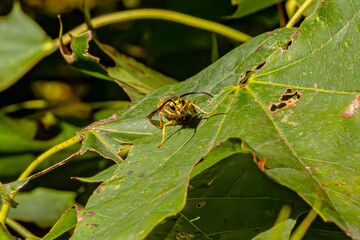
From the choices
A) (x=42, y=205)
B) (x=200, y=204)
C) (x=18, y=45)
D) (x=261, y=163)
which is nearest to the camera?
(x=261, y=163)

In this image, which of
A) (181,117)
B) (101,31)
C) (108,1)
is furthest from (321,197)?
(108,1)

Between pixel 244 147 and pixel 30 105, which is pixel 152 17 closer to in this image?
pixel 30 105

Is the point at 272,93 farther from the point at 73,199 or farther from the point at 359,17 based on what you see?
the point at 73,199

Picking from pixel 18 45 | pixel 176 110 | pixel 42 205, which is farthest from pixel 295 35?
pixel 18 45

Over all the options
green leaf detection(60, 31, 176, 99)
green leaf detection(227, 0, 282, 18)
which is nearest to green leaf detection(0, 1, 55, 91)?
green leaf detection(60, 31, 176, 99)

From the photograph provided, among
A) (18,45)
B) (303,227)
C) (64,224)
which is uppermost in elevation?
(18,45)

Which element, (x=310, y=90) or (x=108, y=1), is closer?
(x=310, y=90)

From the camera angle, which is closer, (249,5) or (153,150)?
(153,150)
